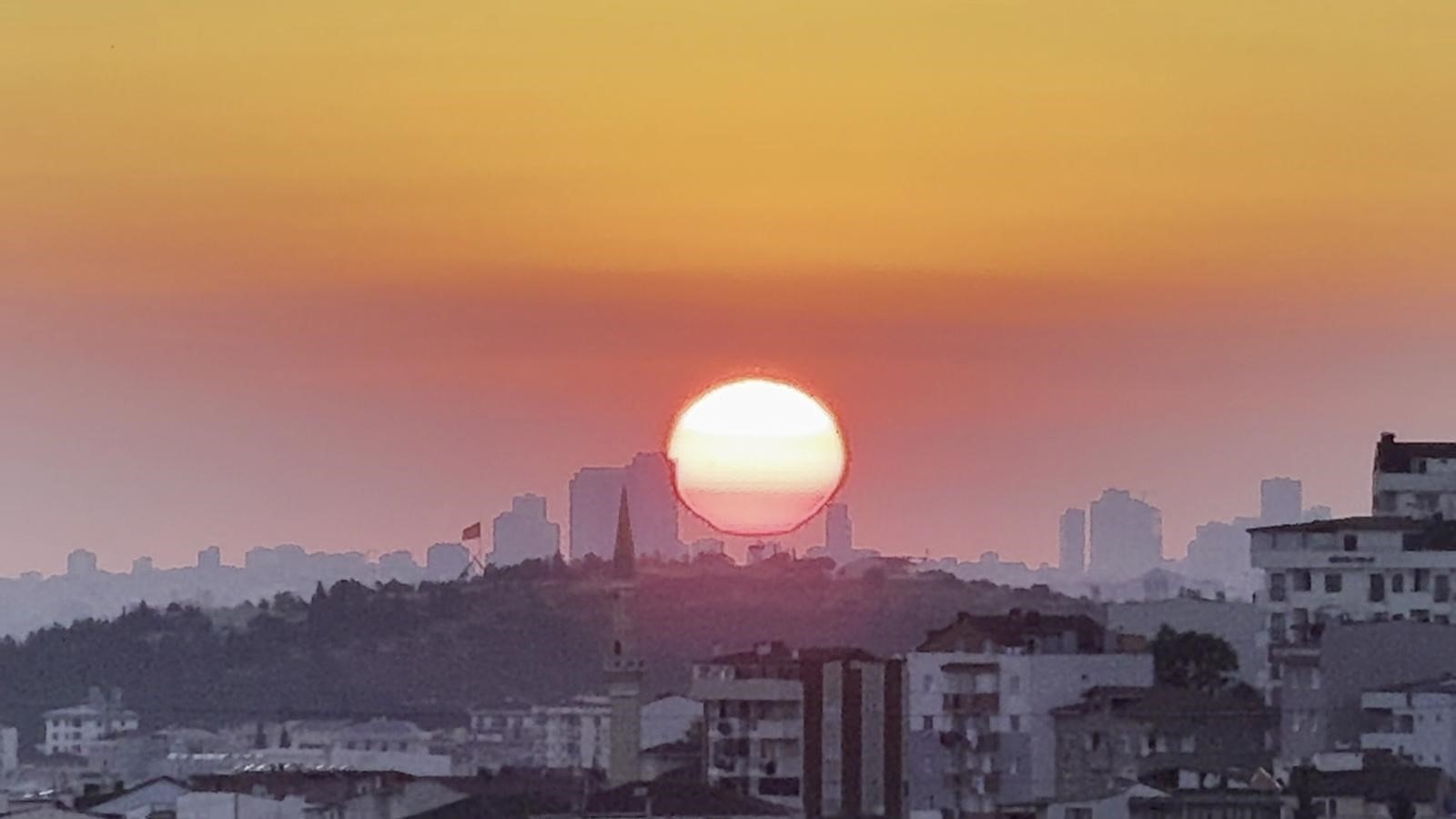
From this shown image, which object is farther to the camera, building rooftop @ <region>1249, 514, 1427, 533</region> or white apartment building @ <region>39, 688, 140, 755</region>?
white apartment building @ <region>39, 688, 140, 755</region>

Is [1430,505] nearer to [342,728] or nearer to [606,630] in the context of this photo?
[342,728]

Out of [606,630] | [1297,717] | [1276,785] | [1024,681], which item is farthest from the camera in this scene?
[606,630]

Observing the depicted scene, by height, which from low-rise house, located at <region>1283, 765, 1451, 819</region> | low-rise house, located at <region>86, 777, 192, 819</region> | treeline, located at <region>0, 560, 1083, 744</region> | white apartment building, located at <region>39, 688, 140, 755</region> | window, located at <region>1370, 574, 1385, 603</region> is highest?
treeline, located at <region>0, 560, 1083, 744</region>

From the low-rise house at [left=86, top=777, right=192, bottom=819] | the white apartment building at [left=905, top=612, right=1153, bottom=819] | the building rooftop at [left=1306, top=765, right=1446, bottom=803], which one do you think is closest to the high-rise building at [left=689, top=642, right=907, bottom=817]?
the white apartment building at [left=905, top=612, right=1153, bottom=819]

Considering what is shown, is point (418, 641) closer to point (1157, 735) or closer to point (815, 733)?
point (815, 733)

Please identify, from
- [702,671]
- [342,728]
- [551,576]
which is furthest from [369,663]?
[702,671]

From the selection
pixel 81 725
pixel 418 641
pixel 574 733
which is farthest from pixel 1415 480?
pixel 418 641

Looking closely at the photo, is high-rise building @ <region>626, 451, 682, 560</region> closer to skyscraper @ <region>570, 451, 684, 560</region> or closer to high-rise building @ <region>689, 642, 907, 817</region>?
skyscraper @ <region>570, 451, 684, 560</region>
